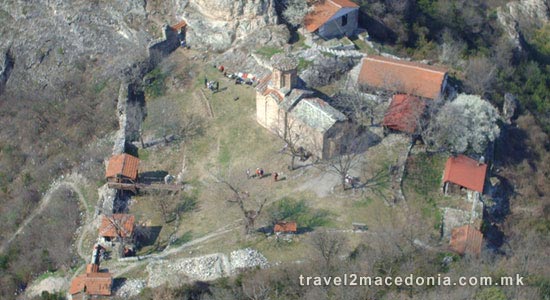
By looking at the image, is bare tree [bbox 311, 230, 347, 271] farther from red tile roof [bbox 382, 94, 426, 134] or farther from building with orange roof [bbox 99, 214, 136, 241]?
building with orange roof [bbox 99, 214, 136, 241]

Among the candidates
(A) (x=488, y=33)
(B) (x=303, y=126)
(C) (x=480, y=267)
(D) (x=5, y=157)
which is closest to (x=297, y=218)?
(B) (x=303, y=126)

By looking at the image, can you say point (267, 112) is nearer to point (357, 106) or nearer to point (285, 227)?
point (357, 106)

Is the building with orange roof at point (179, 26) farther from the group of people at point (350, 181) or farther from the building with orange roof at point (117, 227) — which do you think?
the group of people at point (350, 181)

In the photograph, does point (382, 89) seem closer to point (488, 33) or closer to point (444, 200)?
point (444, 200)

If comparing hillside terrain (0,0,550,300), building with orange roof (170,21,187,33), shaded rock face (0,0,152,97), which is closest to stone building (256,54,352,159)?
hillside terrain (0,0,550,300)

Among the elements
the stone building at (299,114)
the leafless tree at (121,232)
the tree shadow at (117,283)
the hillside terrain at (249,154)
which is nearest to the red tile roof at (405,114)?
the hillside terrain at (249,154)

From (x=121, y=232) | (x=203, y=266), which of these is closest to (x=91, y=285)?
(x=121, y=232)
